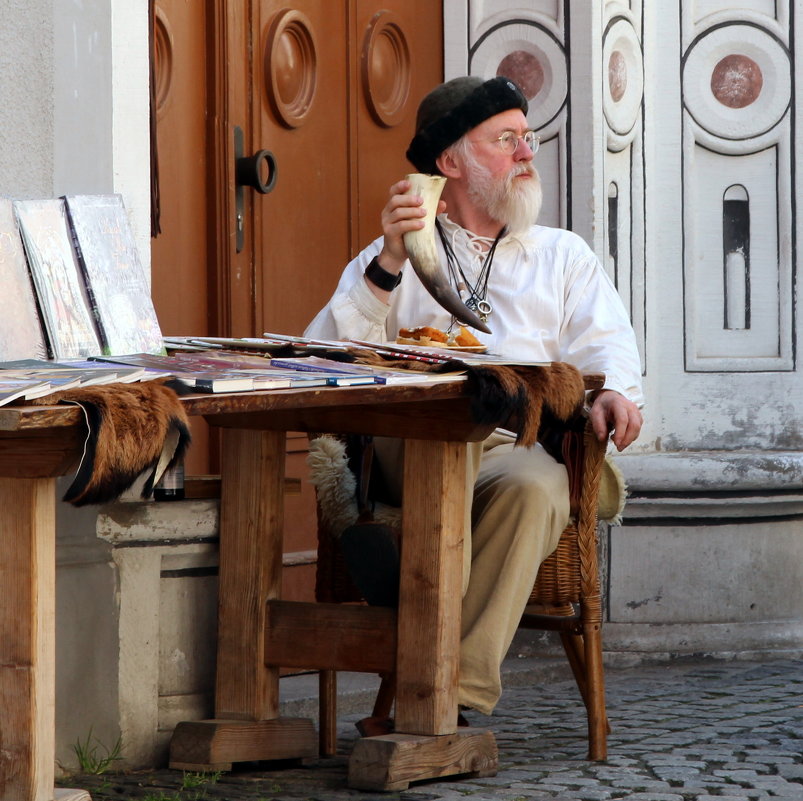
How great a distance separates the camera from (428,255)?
3160 mm

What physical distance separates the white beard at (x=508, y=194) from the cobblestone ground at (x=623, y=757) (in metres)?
1.27

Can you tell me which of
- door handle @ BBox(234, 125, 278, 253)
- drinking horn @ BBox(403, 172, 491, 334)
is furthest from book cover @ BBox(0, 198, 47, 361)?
door handle @ BBox(234, 125, 278, 253)

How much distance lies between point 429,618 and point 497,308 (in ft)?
3.10

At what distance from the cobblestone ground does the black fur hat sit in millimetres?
1498

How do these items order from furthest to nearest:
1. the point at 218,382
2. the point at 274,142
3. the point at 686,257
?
the point at 686,257 → the point at 274,142 → the point at 218,382

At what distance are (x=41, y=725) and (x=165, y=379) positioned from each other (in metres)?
0.55

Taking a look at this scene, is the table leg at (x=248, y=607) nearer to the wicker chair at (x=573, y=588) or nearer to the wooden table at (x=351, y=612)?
the wooden table at (x=351, y=612)

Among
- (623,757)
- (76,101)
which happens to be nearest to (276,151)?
(76,101)

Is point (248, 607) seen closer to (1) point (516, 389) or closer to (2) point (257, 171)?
(1) point (516, 389)

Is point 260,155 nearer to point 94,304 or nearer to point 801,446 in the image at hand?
point 94,304

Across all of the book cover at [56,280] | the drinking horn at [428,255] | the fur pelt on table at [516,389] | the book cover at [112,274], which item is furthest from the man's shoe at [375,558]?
the book cover at [56,280]

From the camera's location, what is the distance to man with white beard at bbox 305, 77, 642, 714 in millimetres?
3105

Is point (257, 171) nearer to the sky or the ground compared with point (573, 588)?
nearer to the sky

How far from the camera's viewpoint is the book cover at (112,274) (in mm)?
2533
